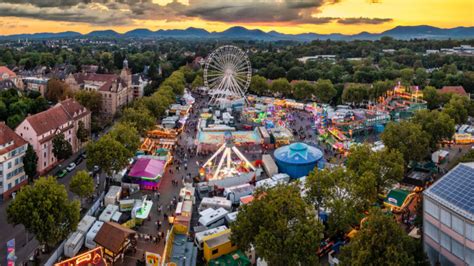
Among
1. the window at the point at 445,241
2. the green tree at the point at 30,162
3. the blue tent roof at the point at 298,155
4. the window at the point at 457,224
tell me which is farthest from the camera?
the blue tent roof at the point at 298,155

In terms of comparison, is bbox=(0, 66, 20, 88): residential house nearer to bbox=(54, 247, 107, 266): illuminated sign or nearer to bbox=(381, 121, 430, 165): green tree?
bbox=(54, 247, 107, 266): illuminated sign

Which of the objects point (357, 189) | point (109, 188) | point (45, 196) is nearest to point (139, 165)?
point (109, 188)

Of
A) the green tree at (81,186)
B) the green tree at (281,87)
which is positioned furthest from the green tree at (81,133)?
the green tree at (281,87)

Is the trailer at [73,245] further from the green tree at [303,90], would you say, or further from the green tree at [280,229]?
the green tree at [303,90]

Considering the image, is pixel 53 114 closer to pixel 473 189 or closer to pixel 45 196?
pixel 45 196

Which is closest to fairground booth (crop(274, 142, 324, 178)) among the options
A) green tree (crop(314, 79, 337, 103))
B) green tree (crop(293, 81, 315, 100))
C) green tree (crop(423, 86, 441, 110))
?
green tree (crop(423, 86, 441, 110))

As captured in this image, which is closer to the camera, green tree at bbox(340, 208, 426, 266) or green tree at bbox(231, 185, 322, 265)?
green tree at bbox(340, 208, 426, 266)
